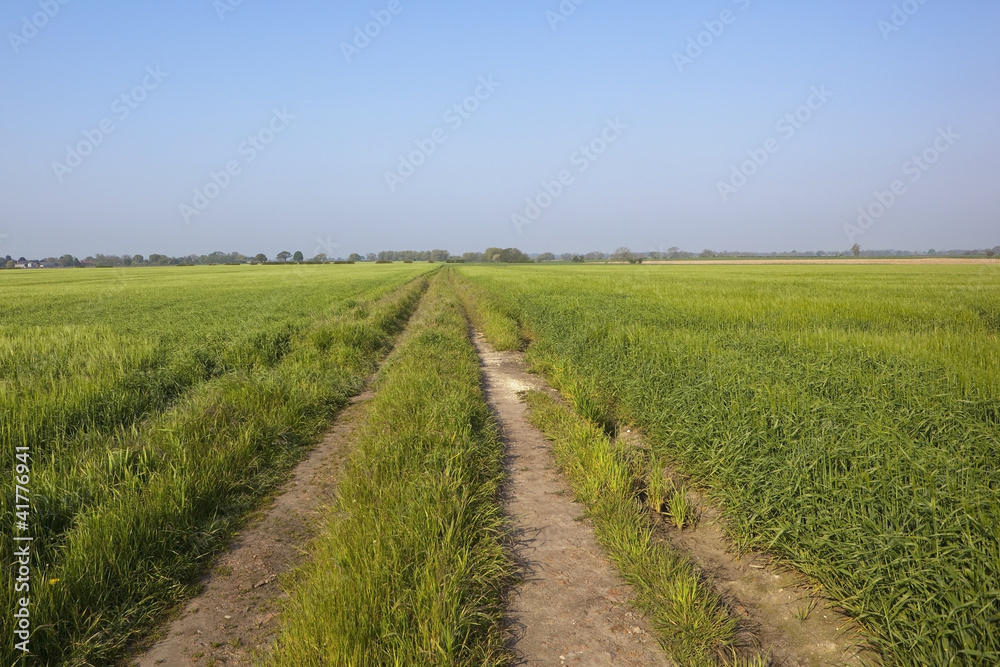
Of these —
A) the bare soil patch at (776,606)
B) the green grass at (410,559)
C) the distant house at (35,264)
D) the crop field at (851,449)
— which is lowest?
the bare soil patch at (776,606)

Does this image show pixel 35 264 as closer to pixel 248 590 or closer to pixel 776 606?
pixel 248 590

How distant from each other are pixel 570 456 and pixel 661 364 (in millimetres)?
2928

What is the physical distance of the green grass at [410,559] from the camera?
2.63 m

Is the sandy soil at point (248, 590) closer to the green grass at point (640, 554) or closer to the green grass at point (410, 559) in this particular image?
the green grass at point (410, 559)

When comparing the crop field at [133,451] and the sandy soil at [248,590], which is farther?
the crop field at [133,451]

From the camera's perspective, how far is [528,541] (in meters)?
3.92

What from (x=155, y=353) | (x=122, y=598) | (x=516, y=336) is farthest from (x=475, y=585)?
(x=516, y=336)

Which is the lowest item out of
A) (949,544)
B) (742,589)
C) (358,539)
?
(742,589)

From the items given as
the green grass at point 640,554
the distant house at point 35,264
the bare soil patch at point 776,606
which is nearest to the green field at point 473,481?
the green grass at point 640,554

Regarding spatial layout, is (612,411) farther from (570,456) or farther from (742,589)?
(742,589)

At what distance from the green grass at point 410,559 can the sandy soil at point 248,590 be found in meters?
0.18

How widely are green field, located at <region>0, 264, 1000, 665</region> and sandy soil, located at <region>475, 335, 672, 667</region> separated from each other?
0.42ft

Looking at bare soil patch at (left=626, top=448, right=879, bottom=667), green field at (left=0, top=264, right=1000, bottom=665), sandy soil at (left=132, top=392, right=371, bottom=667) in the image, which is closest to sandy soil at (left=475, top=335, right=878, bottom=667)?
bare soil patch at (left=626, top=448, right=879, bottom=667)

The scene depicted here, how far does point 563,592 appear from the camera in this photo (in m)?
3.29
